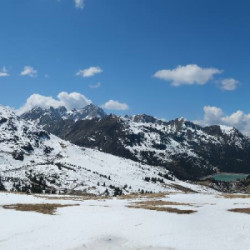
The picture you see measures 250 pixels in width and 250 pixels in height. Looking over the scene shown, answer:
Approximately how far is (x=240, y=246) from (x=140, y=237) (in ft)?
25.6

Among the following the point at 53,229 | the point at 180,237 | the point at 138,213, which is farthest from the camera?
the point at 138,213

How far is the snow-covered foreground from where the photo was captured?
2662 centimetres

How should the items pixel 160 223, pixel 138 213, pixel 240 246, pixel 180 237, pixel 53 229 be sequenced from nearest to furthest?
pixel 240 246
pixel 180 237
pixel 53 229
pixel 160 223
pixel 138 213

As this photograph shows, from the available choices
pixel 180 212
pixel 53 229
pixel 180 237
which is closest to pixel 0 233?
pixel 53 229

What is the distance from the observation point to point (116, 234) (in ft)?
98.5

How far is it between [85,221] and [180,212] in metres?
13.5

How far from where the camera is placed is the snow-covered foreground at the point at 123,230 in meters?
26.6

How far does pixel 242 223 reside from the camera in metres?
36.2

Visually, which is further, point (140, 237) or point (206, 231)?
point (206, 231)

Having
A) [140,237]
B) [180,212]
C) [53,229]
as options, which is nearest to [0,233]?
[53,229]

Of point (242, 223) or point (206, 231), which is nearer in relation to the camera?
point (206, 231)

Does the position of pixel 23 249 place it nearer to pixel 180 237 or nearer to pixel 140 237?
pixel 140 237

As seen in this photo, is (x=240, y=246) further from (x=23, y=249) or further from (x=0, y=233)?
(x=0, y=233)

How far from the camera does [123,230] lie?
31766mm
